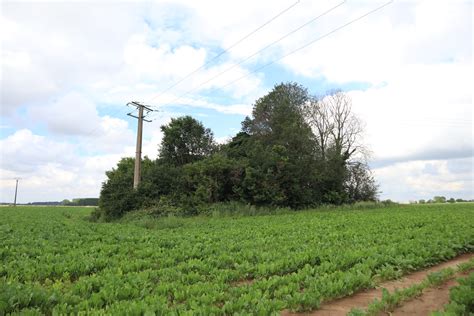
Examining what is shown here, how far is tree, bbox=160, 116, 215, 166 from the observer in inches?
1658

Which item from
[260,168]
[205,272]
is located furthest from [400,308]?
[260,168]

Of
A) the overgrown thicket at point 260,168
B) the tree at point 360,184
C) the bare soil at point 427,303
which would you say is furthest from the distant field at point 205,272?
the tree at point 360,184

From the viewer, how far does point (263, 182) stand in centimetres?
2844

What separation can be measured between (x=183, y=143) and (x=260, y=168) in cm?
1589

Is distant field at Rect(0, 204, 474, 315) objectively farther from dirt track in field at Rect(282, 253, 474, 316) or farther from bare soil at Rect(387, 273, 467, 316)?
bare soil at Rect(387, 273, 467, 316)

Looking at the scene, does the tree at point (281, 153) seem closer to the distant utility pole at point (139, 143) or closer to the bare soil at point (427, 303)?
the distant utility pole at point (139, 143)

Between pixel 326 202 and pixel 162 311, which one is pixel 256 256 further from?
pixel 326 202

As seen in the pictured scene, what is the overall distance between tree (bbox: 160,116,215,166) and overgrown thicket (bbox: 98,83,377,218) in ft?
0.39

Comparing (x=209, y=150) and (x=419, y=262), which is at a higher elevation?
(x=209, y=150)

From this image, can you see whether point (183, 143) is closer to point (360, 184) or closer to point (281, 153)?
point (281, 153)

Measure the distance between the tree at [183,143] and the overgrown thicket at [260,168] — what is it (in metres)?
0.12

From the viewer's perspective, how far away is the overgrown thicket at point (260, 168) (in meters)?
28.4

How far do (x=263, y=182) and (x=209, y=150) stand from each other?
16013mm

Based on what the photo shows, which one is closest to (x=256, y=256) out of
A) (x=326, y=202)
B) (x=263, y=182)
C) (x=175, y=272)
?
(x=175, y=272)
